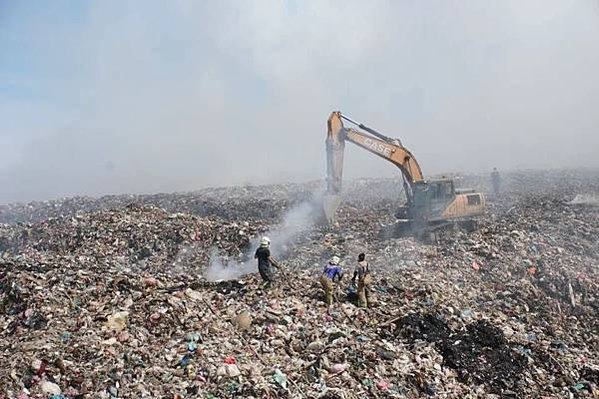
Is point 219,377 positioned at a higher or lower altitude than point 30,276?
lower

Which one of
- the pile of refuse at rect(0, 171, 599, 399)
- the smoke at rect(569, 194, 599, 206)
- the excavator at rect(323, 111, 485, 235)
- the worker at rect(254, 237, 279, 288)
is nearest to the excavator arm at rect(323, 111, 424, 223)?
the excavator at rect(323, 111, 485, 235)

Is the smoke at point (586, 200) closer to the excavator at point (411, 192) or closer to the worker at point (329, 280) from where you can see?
the excavator at point (411, 192)

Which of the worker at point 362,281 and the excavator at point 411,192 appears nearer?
the worker at point 362,281

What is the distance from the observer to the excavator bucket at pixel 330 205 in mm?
15766

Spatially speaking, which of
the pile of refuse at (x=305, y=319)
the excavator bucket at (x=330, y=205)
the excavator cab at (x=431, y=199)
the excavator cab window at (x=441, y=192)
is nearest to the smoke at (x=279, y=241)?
the pile of refuse at (x=305, y=319)

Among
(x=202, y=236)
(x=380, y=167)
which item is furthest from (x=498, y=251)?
(x=380, y=167)

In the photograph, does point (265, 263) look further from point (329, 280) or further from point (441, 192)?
point (441, 192)

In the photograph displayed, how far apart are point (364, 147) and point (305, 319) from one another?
7973 millimetres

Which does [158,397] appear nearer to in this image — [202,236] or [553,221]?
[202,236]

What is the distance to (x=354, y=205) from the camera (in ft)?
73.9

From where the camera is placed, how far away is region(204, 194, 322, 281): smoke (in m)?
13.4

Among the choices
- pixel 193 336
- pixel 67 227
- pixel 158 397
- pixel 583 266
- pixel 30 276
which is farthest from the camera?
pixel 67 227

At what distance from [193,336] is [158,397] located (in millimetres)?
1387

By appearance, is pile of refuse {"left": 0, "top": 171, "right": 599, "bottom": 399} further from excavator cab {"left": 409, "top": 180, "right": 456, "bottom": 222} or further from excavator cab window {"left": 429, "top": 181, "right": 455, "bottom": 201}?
excavator cab window {"left": 429, "top": 181, "right": 455, "bottom": 201}
